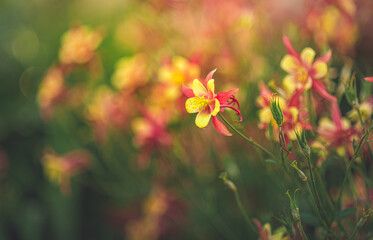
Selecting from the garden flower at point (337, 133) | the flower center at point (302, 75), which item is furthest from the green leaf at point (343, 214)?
the flower center at point (302, 75)

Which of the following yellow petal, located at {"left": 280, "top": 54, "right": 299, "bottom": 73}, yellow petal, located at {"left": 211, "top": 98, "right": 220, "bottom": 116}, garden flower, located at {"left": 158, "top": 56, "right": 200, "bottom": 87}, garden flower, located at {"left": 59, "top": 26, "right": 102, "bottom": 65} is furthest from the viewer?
garden flower, located at {"left": 59, "top": 26, "right": 102, "bottom": 65}

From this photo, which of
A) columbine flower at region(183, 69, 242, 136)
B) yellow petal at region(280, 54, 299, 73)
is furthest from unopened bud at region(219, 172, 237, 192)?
yellow petal at region(280, 54, 299, 73)

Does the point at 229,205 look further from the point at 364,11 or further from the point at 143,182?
the point at 364,11

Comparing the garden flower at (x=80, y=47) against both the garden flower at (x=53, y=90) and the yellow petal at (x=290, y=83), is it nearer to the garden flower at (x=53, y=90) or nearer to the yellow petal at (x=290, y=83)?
the garden flower at (x=53, y=90)

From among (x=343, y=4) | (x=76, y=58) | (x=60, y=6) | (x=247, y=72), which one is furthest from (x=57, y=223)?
(x=60, y=6)

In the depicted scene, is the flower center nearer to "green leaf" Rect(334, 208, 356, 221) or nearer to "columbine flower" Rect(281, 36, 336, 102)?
"columbine flower" Rect(281, 36, 336, 102)

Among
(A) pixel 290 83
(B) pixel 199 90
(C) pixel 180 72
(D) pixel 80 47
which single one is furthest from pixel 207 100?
(D) pixel 80 47

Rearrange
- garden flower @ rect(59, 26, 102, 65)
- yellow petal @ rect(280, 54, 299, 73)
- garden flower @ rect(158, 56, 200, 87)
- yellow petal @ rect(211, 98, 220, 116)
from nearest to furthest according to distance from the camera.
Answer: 1. yellow petal @ rect(211, 98, 220, 116)
2. yellow petal @ rect(280, 54, 299, 73)
3. garden flower @ rect(158, 56, 200, 87)
4. garden flower @ rect(59, 26, 102, 65)
